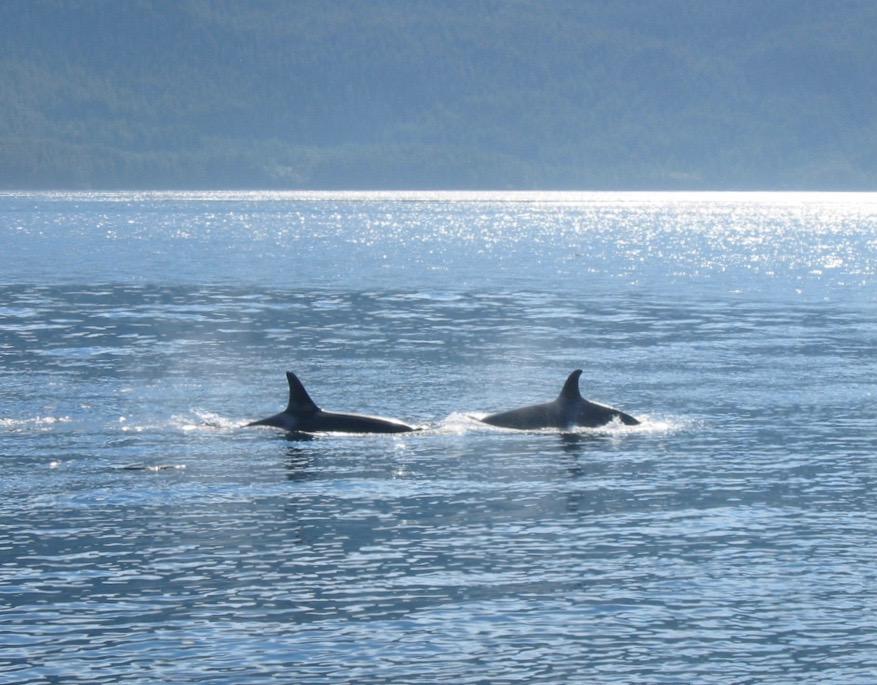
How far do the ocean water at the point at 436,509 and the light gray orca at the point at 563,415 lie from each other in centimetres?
56

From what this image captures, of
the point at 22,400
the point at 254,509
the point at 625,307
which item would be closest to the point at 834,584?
the point at 254,509

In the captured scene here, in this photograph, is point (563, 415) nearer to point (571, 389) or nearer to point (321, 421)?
point (571, 389)

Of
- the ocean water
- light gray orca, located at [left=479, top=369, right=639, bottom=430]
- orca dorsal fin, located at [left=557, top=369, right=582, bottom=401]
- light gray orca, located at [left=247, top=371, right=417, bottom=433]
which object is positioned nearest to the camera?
the ocean water

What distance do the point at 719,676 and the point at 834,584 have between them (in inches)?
154

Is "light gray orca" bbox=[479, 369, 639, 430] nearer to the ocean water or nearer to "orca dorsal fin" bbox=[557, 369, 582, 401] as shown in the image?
"orca dorsal fin" bbox=[557, 369, 582, 401]

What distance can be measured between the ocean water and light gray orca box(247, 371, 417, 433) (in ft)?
1.57

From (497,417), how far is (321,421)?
3.56 metres

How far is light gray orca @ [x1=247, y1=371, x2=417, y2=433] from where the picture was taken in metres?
32.2

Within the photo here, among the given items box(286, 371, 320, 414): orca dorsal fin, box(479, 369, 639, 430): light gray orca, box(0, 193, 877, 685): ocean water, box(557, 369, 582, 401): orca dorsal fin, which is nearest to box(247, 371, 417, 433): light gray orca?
box(286, 371, 320, 414): orca dorsal fin

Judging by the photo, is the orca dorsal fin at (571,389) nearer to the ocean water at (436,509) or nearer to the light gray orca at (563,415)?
the light gray orca at (563,415)

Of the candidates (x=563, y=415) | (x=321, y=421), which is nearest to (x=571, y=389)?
(x=563, y=415)

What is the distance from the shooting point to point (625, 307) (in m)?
68.2

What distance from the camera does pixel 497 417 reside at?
33.5m

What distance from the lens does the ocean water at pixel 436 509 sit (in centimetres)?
1864
